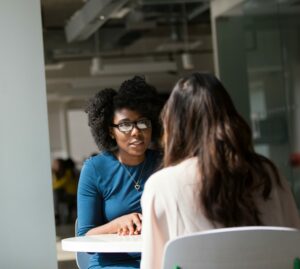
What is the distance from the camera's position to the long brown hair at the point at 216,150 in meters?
2.19

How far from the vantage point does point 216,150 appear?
86.4 inches

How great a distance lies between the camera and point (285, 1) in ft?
28.1

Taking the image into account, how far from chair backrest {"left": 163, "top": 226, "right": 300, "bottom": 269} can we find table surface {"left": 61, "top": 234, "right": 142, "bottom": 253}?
0.69m

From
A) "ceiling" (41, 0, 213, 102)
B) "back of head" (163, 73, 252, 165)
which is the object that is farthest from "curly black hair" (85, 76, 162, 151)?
"ceiling" (41, 0, 213, 102)

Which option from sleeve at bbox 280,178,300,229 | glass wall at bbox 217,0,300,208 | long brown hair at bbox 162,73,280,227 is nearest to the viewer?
long brown hair at bbox 162,73,280,227

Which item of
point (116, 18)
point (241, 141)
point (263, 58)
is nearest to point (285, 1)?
point (263, 58)

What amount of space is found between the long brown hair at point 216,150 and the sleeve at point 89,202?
1.03 metres

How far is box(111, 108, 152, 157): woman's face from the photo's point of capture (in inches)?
129

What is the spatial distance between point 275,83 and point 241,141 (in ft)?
22.2

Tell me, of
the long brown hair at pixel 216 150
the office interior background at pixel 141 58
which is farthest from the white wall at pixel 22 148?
the long brown hair at pixel 216 150

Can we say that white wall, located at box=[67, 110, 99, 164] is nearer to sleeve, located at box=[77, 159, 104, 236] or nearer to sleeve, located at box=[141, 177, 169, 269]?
sleeve, located at box=[77, 159, 104, 236]

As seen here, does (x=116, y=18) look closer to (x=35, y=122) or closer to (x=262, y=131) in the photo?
(x=262, y=131)

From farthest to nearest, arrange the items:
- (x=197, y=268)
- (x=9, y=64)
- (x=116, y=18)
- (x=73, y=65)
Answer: (x=73, y=65), (x=116, y=18), (x=9, y=64), (x=197, y=268)

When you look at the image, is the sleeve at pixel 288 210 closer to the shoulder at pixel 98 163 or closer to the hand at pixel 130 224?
the hand at pixel 130 224
